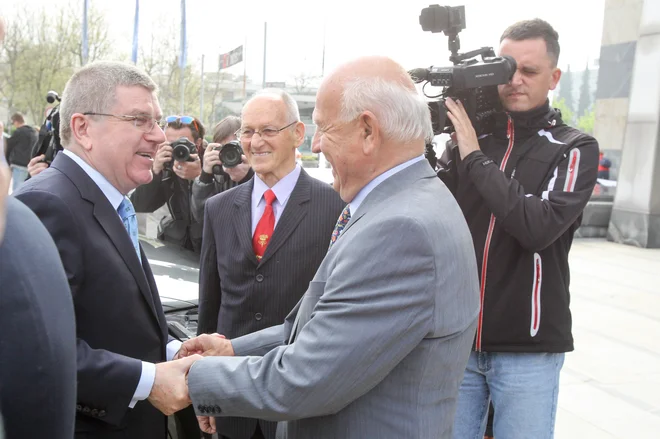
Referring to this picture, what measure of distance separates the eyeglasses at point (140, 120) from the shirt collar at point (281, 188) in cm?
71

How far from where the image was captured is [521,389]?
2.26 meters

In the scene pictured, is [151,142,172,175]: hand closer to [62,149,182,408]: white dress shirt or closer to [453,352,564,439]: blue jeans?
[62,149,182,408]: white dress shirt

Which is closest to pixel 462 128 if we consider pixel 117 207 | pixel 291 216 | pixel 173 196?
pixel 291 216

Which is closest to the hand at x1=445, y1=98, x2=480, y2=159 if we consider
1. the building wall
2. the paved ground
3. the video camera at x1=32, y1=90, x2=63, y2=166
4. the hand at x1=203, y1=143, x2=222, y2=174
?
the hand at x1=203, y1=143, x2=222, y2=174

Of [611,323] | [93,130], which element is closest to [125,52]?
[611,323]

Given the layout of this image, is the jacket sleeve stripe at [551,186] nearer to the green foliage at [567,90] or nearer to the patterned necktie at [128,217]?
the patterned necktie at [128,217]

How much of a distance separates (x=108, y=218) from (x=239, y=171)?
185 centimetres

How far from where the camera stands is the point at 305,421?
1634 mm

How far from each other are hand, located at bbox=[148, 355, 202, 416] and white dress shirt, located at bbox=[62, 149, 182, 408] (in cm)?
2

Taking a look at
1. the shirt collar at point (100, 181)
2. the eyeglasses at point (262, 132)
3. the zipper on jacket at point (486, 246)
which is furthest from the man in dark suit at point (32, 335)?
Answer: the eyeglasses at point (262, 132)

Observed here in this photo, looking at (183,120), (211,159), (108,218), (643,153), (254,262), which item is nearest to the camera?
(108,218)

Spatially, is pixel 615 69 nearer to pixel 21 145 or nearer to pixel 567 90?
pixel 21 145

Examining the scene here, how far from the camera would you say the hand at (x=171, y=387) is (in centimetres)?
184

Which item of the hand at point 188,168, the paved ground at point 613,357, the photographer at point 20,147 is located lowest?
the paved ground at point 613,357
